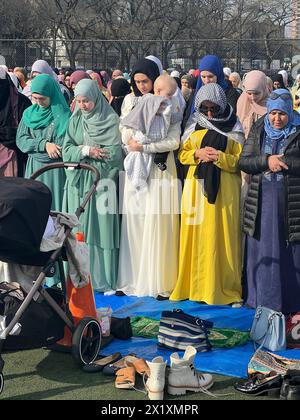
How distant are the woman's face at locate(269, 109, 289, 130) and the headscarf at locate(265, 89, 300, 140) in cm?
2

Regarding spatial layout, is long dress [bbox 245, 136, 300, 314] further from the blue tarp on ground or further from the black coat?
the blue tarp on ground

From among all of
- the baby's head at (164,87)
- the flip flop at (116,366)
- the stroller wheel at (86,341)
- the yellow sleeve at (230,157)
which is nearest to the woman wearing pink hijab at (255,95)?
the yellow sleeve at (230,157)

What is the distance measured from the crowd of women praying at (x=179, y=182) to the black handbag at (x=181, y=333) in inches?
29.4

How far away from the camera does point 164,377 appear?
4.06 m

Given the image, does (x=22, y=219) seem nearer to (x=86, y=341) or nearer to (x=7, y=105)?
(x=86, y=341)

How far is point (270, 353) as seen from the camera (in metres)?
4.59

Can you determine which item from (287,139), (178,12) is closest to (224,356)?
(287,139)

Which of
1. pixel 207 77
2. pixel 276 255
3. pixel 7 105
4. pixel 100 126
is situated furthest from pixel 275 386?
pixel 7 105

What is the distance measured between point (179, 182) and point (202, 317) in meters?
1.20

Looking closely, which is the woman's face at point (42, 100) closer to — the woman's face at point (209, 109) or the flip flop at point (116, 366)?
the woman's face at point (209, 109)

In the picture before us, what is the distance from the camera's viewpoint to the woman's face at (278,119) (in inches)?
200

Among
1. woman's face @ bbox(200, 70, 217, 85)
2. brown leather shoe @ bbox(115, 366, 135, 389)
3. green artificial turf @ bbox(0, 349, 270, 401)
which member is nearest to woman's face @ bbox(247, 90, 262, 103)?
woman's face @ bbox(200, 70, 217, 85)

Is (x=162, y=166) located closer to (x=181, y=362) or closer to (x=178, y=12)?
(x=181, y=362)

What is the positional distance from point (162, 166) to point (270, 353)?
1.96m
